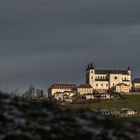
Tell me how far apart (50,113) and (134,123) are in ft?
7.76

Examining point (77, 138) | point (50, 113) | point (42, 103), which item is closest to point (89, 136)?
point (77, 138)

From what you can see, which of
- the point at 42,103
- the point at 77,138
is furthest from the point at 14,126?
the point at 42,103

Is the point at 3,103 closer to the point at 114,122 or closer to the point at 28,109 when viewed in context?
the point at 28,109

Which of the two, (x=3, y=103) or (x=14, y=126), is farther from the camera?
(x=3, y=103)

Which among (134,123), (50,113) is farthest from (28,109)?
(134,123)

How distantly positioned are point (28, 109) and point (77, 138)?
1723mm

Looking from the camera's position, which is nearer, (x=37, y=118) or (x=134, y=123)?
(x=37, y=118)

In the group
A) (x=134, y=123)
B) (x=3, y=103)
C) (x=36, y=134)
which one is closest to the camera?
(x=36, y=134)

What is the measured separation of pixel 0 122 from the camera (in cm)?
1666

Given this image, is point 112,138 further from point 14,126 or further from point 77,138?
point 14,126

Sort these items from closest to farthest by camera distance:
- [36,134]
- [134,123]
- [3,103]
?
1. [36,134]
2. [3,103]
3. [134,123]

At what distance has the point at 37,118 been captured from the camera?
56.8 feet

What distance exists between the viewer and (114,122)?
18.5 metres

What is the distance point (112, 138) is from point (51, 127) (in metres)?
1.41
